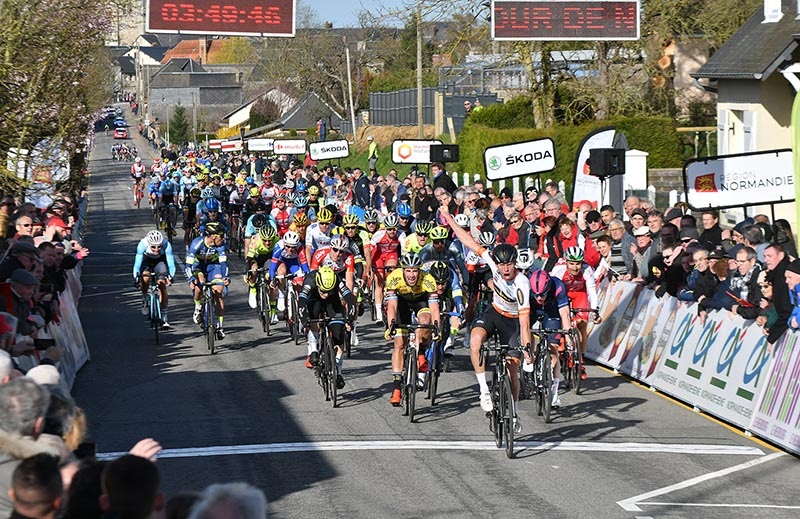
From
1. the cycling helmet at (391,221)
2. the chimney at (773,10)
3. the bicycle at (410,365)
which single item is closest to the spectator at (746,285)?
the bicycle at (410,365)

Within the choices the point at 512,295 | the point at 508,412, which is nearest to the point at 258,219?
the point at 512,295

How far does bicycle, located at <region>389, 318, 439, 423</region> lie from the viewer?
14.3 m

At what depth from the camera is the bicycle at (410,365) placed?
46.9 ft

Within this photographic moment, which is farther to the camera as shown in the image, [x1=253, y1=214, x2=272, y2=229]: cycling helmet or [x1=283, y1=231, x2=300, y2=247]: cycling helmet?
[x1=253, y1=214, x2=272, y2=229]: cycling helmet

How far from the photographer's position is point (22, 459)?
6.58 metres

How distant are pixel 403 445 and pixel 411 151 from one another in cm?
2349

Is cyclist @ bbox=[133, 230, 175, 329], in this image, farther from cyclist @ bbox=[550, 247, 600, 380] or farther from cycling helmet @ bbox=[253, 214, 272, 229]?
cyclist @ bbox=[550, 247, 600, 380]

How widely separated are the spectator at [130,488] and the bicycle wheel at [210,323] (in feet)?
45.0

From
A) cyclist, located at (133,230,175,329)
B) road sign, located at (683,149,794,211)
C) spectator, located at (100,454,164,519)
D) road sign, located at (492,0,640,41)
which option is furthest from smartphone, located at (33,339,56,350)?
road sign, located at (492,0,640,41)

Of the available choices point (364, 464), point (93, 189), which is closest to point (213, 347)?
point (364, 464)

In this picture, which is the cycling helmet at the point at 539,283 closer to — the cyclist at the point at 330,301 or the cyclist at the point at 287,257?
the cyclist at the point at 330,301

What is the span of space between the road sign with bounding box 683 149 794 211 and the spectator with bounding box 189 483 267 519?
13269mm

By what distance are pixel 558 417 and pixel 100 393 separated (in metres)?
5.36

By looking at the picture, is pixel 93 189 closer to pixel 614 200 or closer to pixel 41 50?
pixel 614 200
